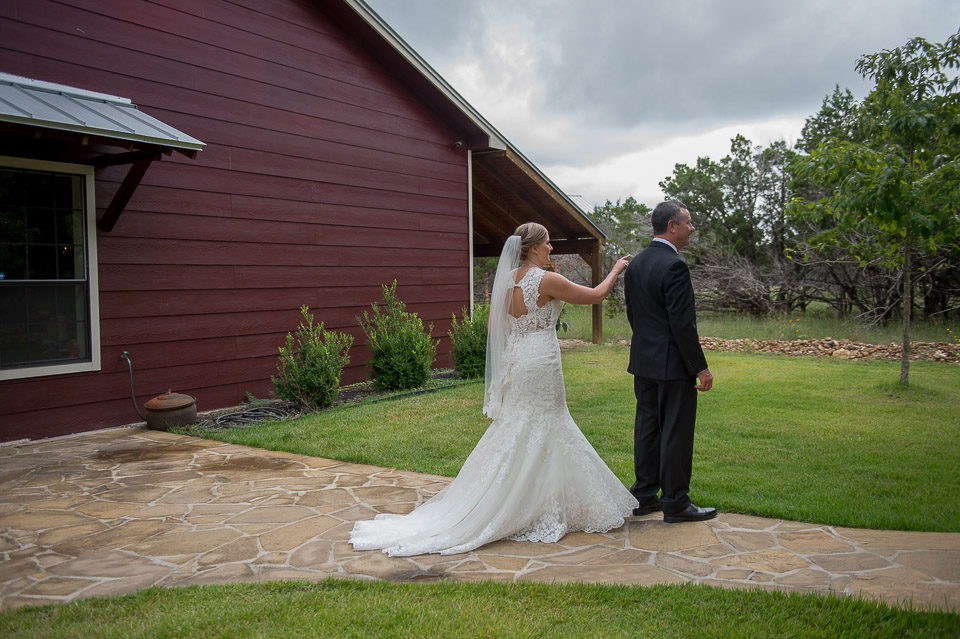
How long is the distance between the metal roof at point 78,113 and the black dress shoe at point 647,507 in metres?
5.32

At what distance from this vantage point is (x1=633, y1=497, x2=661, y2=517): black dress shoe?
4651 mm

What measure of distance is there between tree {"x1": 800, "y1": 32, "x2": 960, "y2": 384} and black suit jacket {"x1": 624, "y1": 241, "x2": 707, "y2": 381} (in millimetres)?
4407

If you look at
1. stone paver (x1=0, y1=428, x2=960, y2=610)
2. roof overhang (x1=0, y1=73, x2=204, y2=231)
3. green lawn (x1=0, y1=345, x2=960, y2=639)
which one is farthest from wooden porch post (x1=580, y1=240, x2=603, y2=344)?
stone paver (x1=0, y1=428, x2=960, y2=610)

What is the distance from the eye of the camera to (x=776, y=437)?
6.66m

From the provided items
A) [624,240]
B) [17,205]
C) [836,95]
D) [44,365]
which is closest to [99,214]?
[17,205]

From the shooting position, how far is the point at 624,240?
76.1 feet

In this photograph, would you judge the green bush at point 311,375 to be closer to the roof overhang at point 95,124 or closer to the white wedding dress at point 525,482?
the roof overhang at point 95,124

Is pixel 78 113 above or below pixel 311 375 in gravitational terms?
above

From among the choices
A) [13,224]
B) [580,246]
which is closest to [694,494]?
[13,224]

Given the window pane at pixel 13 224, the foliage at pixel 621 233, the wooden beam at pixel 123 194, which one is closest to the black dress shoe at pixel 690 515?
the wooden beam at pixel 123 194

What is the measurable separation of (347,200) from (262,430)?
4.12 m

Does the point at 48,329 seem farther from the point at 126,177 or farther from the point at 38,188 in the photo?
the point at 126,177

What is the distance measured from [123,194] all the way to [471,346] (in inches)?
218

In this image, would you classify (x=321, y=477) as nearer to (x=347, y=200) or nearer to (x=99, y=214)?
(x=99, y=214)
